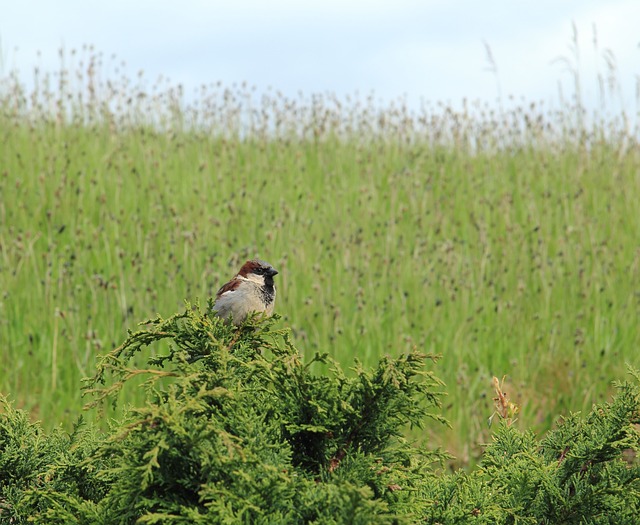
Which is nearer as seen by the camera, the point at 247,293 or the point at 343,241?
the point at 247,293

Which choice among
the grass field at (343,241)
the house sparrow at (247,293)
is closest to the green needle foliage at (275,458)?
the house sparrow at (247,293)

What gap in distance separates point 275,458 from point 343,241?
5427mm

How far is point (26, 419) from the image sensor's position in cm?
242

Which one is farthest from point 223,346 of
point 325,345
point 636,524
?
point 325,345

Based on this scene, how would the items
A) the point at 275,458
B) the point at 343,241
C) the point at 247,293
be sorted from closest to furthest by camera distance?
1. the point at 275,458
2. the point at 247,293
3. the point at 343,241

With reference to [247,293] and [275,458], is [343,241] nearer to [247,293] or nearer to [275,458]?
[247,293]

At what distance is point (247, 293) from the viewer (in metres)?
3.27

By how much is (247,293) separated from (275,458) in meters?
1.54

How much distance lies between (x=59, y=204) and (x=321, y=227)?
2850 millimetres

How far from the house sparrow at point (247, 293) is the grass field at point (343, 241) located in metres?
2.33

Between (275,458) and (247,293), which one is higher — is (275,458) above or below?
below

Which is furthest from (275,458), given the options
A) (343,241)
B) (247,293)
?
(343,241)

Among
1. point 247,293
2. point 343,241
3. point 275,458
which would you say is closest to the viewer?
point 275,458

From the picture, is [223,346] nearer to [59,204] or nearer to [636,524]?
[636,524]
